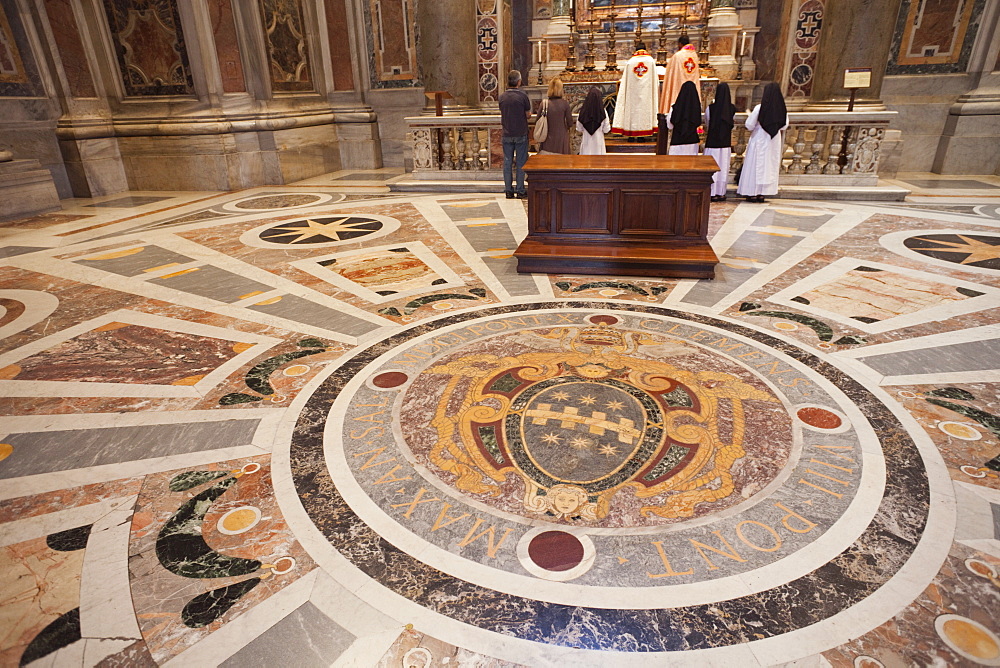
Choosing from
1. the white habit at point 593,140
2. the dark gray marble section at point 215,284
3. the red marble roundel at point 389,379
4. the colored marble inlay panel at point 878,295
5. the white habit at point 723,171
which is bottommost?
the colored marble inlay panel at point 878,295

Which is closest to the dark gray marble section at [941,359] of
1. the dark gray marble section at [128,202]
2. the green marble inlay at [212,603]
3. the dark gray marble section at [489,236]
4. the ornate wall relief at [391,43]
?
the green marble inlay at [212,603]

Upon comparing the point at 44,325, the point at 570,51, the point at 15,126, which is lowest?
the point at 44,325

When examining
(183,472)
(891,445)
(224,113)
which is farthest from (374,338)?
(224,113)

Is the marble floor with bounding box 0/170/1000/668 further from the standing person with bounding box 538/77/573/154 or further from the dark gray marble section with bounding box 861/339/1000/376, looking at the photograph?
the standing person with bounding box 538/77/573/154

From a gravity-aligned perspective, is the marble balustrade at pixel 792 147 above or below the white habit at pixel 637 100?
below

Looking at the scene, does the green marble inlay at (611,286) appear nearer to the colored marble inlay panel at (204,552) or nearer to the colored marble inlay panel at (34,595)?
the colored marble inlay panel at (204,552)

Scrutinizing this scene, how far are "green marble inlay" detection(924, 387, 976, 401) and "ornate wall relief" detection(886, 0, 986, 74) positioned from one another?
10802mm

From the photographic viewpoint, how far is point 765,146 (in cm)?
813

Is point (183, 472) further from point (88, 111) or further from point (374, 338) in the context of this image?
point (88, 111)

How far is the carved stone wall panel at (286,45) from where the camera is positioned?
11.1 m

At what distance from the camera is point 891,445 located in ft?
8.61

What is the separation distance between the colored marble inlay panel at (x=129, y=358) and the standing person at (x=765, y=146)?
24.6ft

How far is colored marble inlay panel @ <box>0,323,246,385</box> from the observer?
3.54m

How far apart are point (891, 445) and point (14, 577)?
3.65 meters
